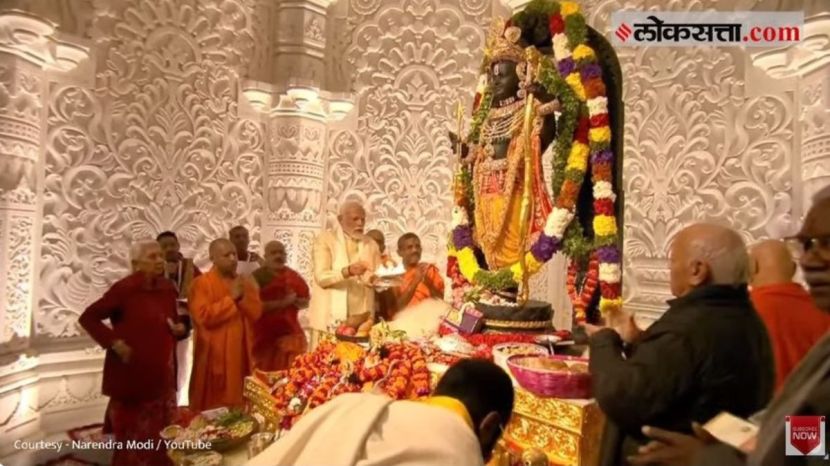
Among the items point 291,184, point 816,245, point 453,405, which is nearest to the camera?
point 816,245

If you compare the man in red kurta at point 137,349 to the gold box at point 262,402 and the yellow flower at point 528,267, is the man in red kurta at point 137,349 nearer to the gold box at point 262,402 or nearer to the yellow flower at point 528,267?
the gold box at point 262,402

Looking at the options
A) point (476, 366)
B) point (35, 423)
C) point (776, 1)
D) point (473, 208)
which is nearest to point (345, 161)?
point (473, 208)

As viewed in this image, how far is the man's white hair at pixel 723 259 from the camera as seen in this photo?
61.6 inches

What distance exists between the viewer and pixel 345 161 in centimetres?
577

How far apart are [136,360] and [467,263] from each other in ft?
6.95

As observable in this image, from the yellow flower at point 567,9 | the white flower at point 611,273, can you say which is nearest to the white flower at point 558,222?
the white flower at point 611,273

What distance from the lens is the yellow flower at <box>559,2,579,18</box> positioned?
10.8 feet

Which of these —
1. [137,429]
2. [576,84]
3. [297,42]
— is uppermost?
[297,42]

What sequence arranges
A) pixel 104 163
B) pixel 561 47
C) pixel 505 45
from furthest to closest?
pixel 104 163
pixel 505 45
pixel 561 47

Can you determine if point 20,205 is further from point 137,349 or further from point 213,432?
Answer: point 213,432

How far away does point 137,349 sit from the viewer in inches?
118

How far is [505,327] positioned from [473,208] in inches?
39.2

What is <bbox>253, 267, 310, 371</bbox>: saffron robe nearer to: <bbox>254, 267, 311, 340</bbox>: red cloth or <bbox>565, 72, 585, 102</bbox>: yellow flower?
<bbox>254, 267, 311, 340</bbox>: red cloth

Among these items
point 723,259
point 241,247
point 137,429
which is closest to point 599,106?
point 723,259
